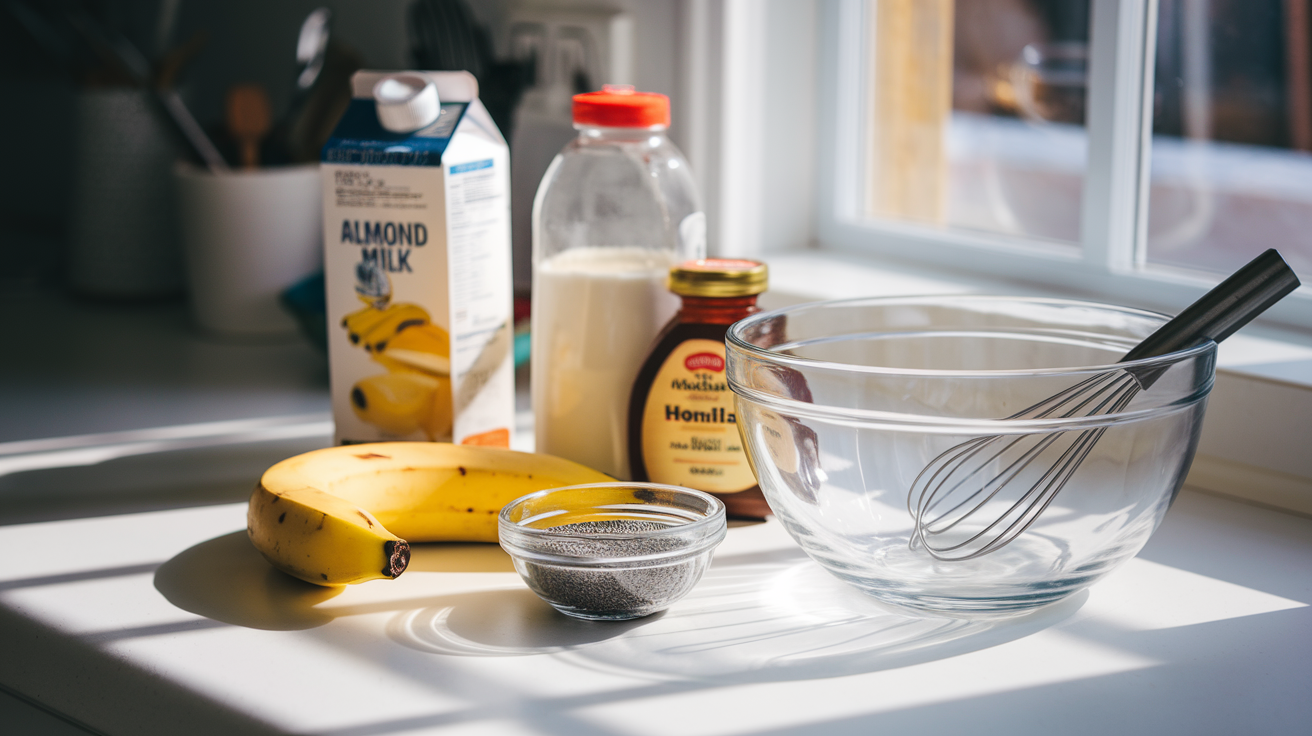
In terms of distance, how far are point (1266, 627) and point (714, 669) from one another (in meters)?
0.30

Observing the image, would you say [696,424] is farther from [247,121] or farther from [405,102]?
[247,121]

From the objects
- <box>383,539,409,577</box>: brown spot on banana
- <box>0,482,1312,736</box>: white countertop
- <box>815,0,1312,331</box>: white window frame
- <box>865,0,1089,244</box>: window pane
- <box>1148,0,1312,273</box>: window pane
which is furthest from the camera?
<box>1148,0,1312,273</box>: window pane

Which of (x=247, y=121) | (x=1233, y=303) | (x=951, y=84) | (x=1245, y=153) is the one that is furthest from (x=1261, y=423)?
(x=1245, y=153)

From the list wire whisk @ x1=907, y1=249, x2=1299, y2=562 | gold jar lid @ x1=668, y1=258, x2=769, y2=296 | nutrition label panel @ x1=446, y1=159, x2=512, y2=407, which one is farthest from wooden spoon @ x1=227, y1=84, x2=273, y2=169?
wire whisk @ x1=907, y1=249, x2=1299, y2=562

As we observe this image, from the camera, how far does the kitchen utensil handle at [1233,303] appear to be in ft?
1.89

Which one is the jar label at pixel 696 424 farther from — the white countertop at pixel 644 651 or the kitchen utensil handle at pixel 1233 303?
the kitchen utensil handle at pixel 1233 303

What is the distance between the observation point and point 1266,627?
1.94 ft

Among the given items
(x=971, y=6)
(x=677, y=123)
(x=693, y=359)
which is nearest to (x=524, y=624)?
(x=693, y=359)

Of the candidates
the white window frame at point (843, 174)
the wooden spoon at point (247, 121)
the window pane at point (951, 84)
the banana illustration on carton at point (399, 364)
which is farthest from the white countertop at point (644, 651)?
the wooden spoon at point (247, 121)

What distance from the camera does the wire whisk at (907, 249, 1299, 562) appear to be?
1.85ft

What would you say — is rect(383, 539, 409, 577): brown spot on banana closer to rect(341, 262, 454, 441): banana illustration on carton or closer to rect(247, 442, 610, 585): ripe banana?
rect(247, 442, 610, 585): ripe banana

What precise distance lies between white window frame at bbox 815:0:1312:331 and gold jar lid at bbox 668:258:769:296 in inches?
16.4

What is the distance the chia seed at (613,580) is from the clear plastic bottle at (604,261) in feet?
0.68

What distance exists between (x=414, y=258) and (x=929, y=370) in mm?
368
